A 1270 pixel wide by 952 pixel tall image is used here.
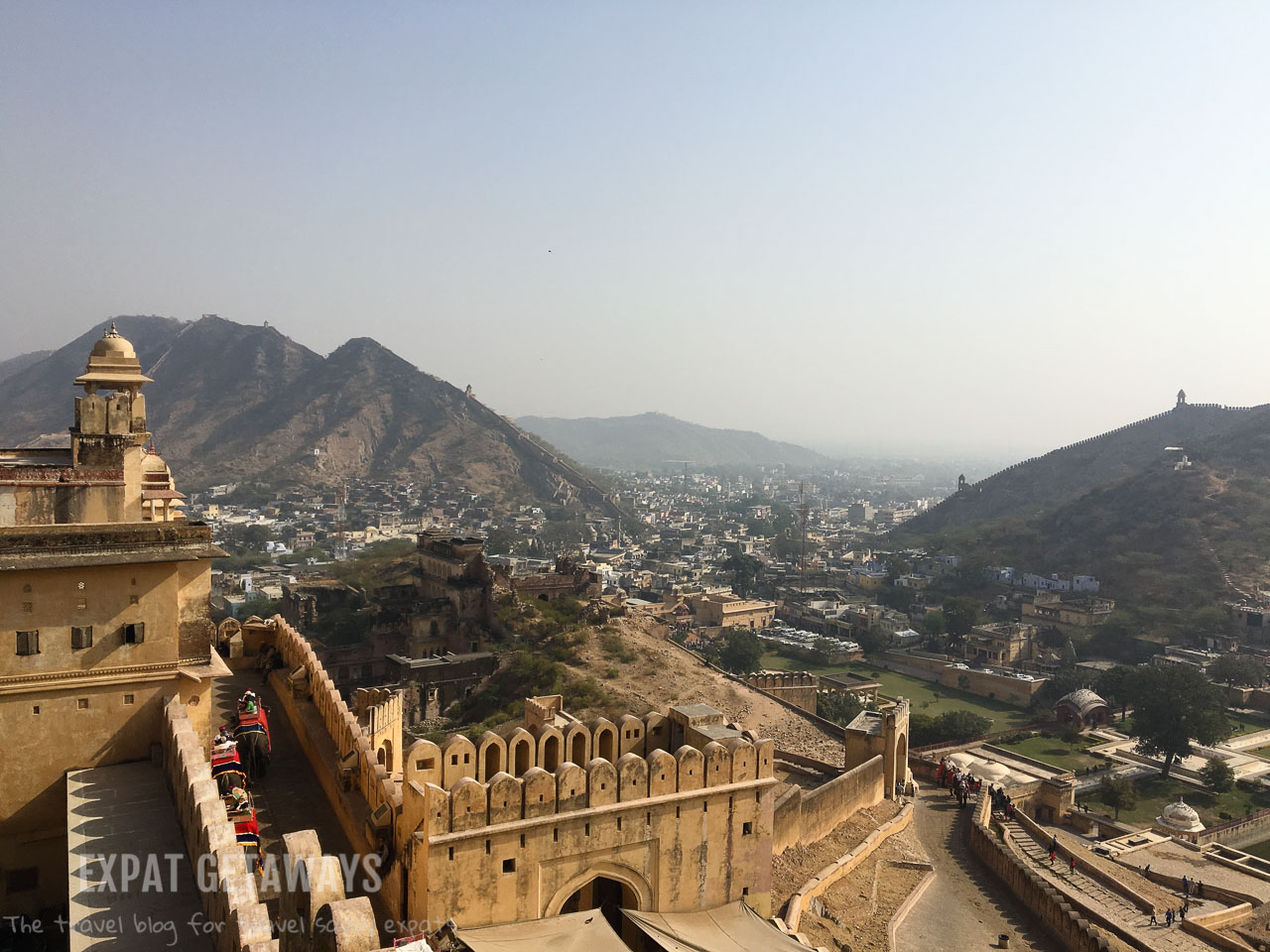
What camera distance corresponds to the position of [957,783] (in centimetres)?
2902

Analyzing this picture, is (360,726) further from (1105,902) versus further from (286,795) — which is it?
(1105,902)

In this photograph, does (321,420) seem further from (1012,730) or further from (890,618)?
(1012,730)

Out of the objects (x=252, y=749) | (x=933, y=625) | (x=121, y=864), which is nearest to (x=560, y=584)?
(x=933, y=625)

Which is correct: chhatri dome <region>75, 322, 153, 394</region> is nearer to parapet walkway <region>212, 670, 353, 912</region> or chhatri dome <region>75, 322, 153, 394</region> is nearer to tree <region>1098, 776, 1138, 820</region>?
parapet walkway <region>212, 670, 353, 912</region>

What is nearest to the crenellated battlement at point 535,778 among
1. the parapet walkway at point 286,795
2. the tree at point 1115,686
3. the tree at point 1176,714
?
the parapet walkway at point 286,795

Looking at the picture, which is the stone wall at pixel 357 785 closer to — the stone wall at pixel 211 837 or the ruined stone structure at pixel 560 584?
the stone wall at pixel 211 837

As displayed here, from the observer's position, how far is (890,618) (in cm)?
7444

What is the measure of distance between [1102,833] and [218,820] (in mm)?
34028

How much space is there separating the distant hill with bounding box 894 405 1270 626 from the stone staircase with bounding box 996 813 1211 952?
47864mm

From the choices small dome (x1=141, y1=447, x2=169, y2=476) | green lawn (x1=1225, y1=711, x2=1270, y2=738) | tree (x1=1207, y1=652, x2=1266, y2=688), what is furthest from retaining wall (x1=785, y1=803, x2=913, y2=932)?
tree (x1=1207, y1=652, x2=1266, y2=688)

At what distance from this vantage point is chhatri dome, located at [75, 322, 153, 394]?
12.2 meters

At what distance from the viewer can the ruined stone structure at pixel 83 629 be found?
10211mm

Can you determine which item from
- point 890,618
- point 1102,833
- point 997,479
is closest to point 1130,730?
point 1102,833

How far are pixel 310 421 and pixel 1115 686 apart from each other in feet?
471
